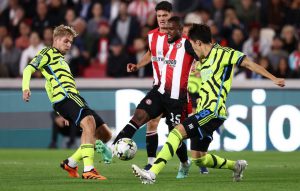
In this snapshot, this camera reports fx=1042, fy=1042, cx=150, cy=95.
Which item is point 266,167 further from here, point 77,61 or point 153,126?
point 77,61

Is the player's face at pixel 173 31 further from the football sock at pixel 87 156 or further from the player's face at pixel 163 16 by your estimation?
the football sock at pixel 87 156

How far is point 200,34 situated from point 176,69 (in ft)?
5.19

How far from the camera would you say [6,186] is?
463 inches

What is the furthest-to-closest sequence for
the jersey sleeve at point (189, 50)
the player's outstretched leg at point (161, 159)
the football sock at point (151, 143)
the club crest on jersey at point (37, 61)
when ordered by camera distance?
1. the football sock at point (151, 143)
2. the jersey sleeve at point (189, 50)
3. the club crest on jersey at point (37, 61)
4. the player's outstretched leg at point (161, 159)

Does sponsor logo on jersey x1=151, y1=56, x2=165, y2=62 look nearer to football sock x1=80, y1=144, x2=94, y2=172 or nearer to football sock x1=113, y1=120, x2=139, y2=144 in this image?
football sock x1=113, y1=120, x2=139, y2=144

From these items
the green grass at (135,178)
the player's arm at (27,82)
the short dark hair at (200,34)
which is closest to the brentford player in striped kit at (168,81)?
the green grass at (135,178)

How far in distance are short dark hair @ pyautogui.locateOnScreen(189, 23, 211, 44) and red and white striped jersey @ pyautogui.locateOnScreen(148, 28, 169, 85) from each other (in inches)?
62.2

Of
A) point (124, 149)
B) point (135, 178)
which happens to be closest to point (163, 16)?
point (124, 149)

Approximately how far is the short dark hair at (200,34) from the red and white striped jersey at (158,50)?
1.58 m

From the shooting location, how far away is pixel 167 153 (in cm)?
1160

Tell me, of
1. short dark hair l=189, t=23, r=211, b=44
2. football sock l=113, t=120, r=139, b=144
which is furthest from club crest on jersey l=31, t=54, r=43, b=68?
short dark hair l=189, t=23, r=211, b=44

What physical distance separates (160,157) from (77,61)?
423 inches

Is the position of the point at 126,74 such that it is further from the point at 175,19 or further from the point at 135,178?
the point at 135,178

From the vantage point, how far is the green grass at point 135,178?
456 inches
